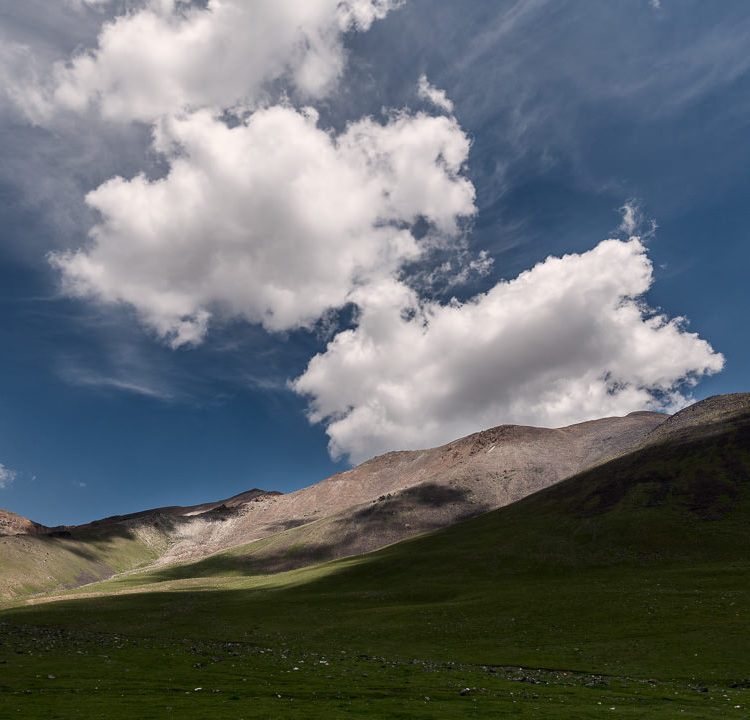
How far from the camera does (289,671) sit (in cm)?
3491

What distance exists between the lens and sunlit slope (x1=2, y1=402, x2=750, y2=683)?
46.7m

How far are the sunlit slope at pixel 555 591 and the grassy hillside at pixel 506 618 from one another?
465 millimetres

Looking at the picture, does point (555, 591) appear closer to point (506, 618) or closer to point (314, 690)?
point (506, 618)

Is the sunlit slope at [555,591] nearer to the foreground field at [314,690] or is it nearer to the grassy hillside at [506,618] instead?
the grassy hillside at [506,618]

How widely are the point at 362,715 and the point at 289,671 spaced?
16293mm

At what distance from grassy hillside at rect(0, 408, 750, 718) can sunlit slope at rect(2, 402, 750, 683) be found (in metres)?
0.47

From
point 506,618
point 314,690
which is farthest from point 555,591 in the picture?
point 314,690

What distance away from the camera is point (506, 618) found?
2453 inches

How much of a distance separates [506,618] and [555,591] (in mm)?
19975

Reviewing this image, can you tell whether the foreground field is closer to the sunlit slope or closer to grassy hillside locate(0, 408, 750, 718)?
grassy hillside locate(0, 408, 750, 718)

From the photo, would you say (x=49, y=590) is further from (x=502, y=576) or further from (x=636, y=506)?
(x=636, y=506)

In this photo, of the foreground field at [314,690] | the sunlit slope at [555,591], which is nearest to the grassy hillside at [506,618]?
the foreground field at [314,690]

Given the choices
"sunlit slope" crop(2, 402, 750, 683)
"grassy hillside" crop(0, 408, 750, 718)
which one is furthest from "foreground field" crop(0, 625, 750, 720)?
"sunlit slope" crop(2, 402, 750, 683)

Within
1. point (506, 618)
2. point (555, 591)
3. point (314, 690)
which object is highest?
point (314, 690)
